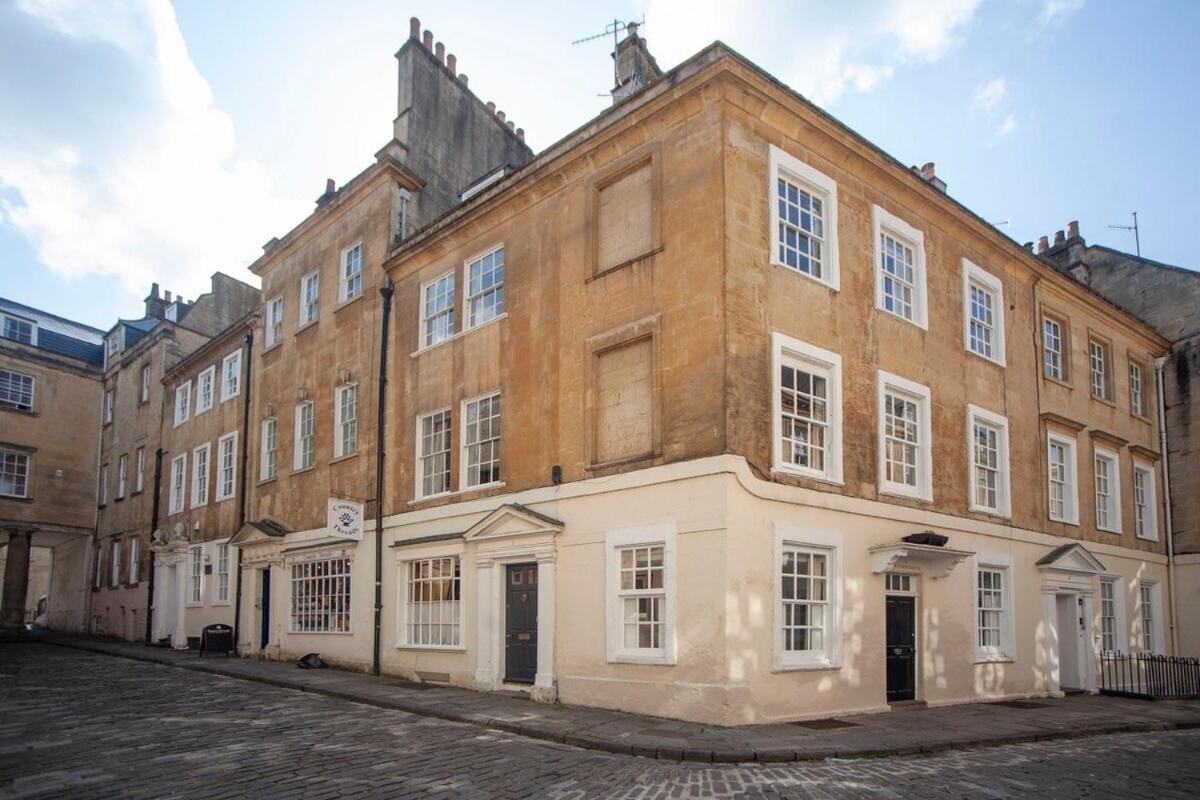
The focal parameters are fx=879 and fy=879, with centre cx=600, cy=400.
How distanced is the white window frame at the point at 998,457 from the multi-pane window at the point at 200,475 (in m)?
22.1

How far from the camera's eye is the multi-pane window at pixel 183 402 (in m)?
30.5

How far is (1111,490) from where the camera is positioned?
854 inches

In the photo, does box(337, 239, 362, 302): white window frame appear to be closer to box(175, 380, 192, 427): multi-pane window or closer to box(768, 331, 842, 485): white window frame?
box(175, 380, 192, 427): multi-pane window

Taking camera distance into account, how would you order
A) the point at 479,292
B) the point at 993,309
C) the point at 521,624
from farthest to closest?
the point at 993,309 < the point at 479,292 < the point at 521,624

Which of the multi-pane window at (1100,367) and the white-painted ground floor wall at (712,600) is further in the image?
the multi-pane window at (1100,367)

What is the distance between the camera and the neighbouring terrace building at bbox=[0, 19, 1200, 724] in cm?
1284

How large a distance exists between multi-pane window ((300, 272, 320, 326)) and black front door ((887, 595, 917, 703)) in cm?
1589

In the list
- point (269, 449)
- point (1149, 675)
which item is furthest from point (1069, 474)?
point (269, 449)

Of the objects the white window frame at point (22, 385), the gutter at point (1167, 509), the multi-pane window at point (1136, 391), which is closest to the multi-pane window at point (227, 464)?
the white window frame at point (22, 385)

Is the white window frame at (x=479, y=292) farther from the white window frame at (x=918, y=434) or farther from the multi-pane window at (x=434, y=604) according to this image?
the white window frame at (x=918, y=434)

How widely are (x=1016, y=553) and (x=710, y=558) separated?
29.7 feet

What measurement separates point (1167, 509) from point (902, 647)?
1337 centimetres

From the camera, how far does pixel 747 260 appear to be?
1302 centimetres

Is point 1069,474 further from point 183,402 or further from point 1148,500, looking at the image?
point 183,402
